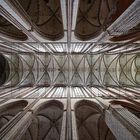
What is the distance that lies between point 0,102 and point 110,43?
24.8 ft

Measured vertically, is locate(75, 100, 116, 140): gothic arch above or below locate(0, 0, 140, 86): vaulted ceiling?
below

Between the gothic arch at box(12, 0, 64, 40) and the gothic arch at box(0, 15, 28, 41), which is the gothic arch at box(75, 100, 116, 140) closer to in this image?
the gothic arch at box(0, 15, 28, 41)

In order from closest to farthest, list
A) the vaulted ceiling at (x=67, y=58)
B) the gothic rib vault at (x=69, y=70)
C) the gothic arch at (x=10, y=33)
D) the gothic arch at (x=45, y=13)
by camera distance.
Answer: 1. the gothic rib vault at (x=69, y=70)
2. the gothic arch at (x=10, y=33)
3. the gothic arch at (x=45, y=13)
4. the vaulted ceiling at (x=67, y=58)

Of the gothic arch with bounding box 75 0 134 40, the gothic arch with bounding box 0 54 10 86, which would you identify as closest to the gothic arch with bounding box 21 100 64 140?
the gothic arch with bounding box 0 54 10 86

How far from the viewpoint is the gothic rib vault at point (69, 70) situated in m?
9.12

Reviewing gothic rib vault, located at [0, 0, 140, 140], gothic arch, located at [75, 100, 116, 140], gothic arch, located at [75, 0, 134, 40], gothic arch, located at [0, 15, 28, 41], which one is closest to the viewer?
gothic rib vault, located at [0, 0, 140, 140]

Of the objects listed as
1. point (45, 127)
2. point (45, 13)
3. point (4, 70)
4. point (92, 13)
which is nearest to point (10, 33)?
point (45, 13)

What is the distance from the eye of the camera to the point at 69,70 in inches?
889

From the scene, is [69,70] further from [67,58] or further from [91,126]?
[91,126]

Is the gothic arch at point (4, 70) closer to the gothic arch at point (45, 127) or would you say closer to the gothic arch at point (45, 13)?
the gothic arch at point (45, 13)

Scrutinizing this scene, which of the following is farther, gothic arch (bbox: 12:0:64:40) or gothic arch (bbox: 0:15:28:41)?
gothic arch (bbox: 12:0:64:40)

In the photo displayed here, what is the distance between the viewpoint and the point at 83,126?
54.4 feet

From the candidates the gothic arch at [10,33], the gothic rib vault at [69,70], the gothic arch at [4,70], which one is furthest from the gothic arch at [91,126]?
the gothic arch at [4,70]

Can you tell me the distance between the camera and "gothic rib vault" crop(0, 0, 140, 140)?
29.9 feet
